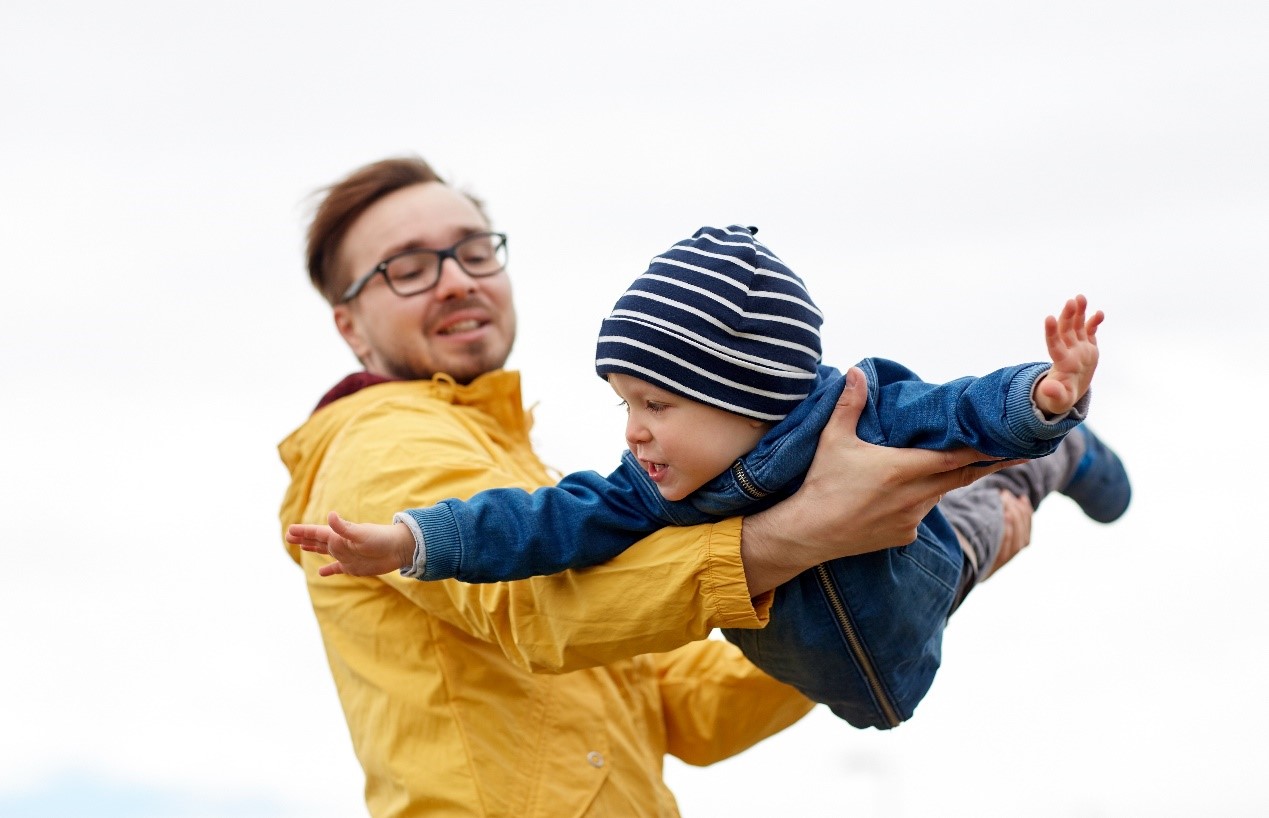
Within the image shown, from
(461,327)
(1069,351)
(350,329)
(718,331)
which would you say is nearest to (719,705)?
(461,327)

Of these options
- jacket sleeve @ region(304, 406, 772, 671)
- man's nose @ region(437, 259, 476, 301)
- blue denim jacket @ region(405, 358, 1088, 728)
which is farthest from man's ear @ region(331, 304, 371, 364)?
blue denim jacket @ region(405, 358, 1088, 728)

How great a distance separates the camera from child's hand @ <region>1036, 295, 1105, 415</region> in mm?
2160

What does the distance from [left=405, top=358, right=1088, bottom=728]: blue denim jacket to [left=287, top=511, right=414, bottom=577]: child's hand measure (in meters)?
0.04

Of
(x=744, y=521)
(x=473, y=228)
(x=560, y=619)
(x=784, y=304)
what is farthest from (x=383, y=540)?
(x=473, y=228)

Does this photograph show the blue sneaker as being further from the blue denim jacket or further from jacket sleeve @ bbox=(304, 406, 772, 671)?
jacket sleeve @ bbox=(304, 406, 772, 671)

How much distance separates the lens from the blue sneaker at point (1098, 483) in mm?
3631

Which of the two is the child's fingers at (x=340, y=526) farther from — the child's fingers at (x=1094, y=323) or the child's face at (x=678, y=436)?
the child's fingers at (x=1094, y=323)

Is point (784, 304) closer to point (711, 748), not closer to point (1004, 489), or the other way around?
point (1004, 489)

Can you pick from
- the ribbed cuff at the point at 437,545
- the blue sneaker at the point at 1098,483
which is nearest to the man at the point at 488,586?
the ribbed cuff at the point at 437,545

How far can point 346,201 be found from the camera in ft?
13.7

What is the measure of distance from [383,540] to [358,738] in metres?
1.07

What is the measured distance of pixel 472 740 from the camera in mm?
3105

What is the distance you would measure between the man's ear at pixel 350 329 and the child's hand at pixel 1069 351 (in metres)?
2.38

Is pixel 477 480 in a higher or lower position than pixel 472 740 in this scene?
higher
